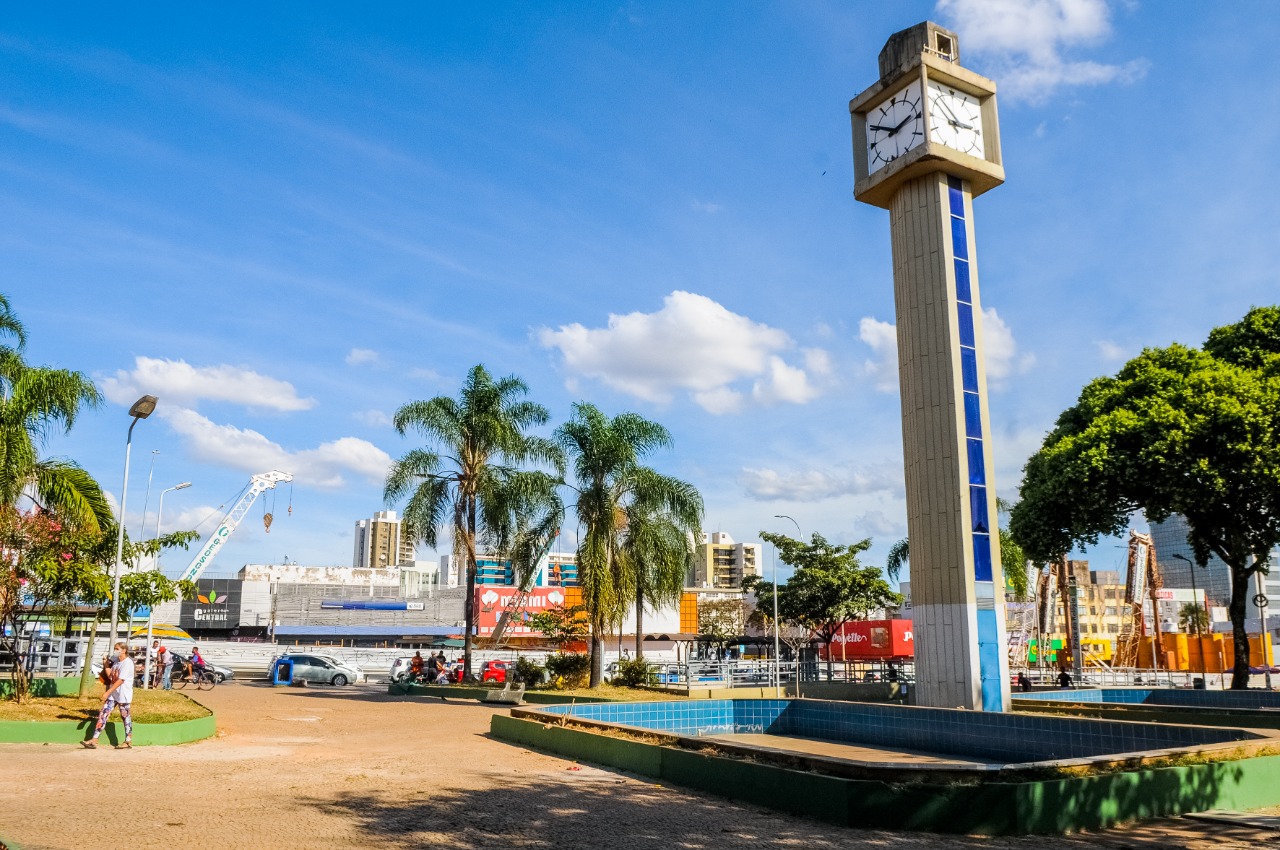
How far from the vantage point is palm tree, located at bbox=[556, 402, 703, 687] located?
29438 millimetres

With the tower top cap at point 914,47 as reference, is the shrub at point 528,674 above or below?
below

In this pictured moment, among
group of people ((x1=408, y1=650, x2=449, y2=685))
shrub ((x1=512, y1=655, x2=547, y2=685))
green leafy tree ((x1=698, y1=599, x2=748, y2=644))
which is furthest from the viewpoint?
green leafy tree ((x1=698, y1=599, x2=748, y2=644))

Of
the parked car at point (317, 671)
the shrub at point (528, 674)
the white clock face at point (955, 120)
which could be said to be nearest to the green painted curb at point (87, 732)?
the shrub at point (528, 674)

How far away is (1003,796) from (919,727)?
30.6 ft

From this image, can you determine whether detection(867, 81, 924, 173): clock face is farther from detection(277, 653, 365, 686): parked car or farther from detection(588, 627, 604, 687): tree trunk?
detection(277, 653, 365, 686): parked car

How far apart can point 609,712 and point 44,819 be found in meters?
11.6

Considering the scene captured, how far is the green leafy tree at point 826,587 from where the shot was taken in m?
45.0

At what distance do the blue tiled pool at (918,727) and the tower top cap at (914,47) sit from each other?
50.6 ft

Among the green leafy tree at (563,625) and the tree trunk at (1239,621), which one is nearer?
the tree trunk at (1239,621)

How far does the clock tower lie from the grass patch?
50.8ft

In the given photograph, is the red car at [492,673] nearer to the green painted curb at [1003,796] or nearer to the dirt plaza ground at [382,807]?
the dirt plaza ground at [382,807]

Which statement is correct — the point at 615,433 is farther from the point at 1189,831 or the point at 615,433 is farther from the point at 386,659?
the point at 386,659

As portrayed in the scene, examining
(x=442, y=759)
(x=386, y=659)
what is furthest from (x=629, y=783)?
(x=386, y=659)

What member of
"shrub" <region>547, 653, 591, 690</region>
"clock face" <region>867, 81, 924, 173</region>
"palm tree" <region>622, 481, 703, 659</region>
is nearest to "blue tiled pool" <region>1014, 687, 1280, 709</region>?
"palm tree" <region>622, 481, 703, 659</region>
